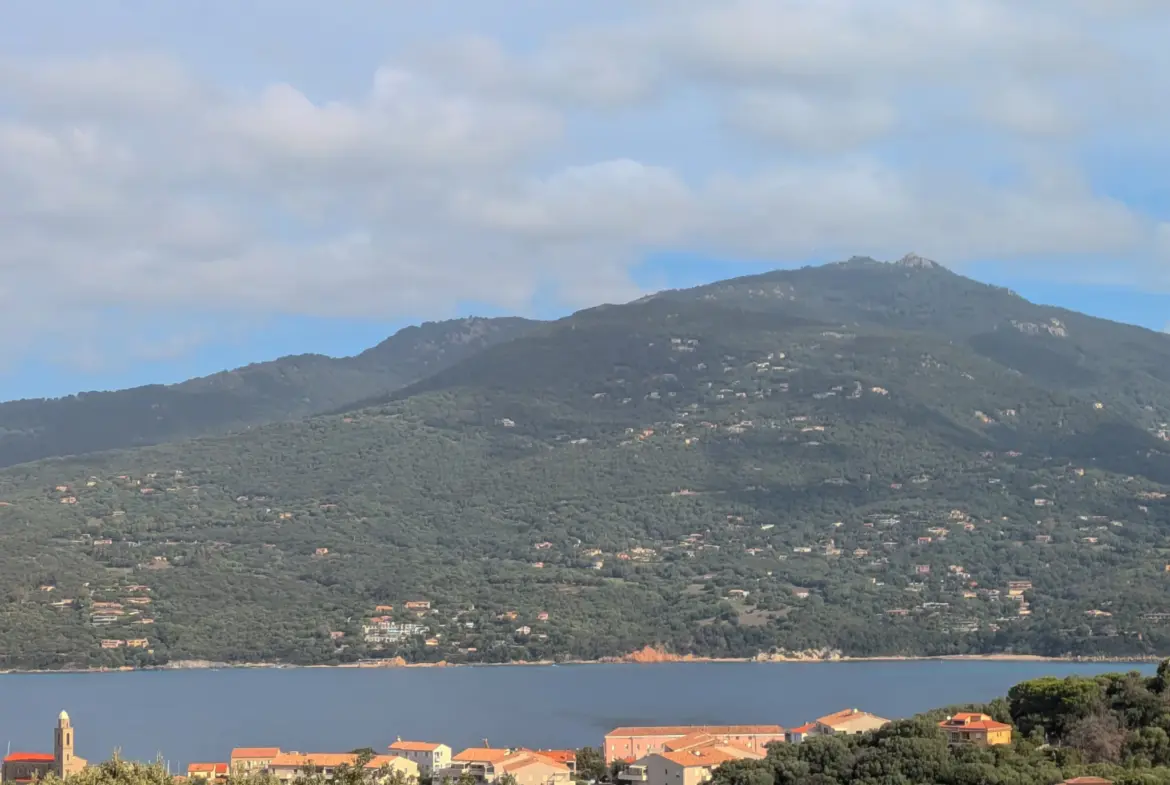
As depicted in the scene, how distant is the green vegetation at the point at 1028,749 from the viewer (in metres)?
44.5

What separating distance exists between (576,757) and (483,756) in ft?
11.0

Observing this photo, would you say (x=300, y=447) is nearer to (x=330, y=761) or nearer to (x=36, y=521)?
(x=36, y=521)

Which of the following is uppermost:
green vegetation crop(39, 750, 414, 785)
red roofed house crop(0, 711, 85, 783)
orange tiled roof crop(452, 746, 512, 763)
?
green vegetation crop(39, 750, 414, 785)

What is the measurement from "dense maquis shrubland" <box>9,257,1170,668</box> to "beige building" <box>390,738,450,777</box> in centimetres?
6339

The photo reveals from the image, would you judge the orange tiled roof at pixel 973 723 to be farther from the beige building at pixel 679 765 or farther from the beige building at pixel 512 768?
the beige building at pixel 512 768

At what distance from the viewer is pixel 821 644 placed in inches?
5236

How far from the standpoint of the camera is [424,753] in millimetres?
65312

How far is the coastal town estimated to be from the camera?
55.5 metres

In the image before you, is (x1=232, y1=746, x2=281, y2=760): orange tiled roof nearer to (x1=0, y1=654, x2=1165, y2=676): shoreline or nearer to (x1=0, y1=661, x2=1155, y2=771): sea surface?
(x1=0, y1=661, x2=1155, y2=771): sea surface

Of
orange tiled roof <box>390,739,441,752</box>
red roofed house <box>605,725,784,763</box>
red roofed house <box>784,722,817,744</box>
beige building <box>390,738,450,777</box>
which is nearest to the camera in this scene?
beige building <box>390,738,450,777</box>

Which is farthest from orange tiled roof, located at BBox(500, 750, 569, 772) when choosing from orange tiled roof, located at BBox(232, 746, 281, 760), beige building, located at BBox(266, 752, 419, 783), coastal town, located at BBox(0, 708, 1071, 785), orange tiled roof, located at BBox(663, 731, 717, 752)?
orange tiled roof, located at BBox(232, 746, 281, 760)

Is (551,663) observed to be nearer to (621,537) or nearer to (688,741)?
(621,537)

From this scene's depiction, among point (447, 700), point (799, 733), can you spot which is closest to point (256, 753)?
point (799, 733)

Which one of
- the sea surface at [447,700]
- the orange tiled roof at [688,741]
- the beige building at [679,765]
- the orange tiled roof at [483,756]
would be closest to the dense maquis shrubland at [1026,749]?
the beige building at [679,765]
